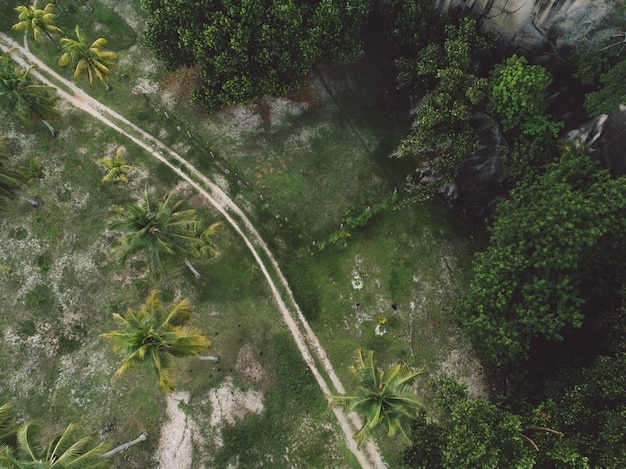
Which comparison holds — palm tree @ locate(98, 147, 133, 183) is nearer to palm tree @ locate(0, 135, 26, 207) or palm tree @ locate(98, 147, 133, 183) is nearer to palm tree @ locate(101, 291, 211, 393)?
palm tree @ locate(0, 135, 26, 207)

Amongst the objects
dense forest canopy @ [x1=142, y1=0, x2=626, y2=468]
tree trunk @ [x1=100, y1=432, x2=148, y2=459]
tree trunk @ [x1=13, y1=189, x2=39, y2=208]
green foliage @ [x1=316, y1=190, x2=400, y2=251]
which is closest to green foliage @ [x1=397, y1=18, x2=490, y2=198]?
dense forest canopy @ [x1=142, y1=0, x2=626, y2=468]

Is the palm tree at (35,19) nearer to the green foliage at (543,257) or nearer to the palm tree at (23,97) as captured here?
the palm tree at (23,97)

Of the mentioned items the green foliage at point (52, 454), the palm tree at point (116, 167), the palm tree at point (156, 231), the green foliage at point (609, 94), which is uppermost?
the green foliage at point (609, 94)

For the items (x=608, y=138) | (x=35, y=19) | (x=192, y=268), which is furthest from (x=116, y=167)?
(x=608, y=138)

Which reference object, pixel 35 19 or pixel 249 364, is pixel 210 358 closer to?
pixel 249 364

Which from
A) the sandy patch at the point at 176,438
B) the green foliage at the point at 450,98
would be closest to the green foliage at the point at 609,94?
the green foliage at the point at 450,98
